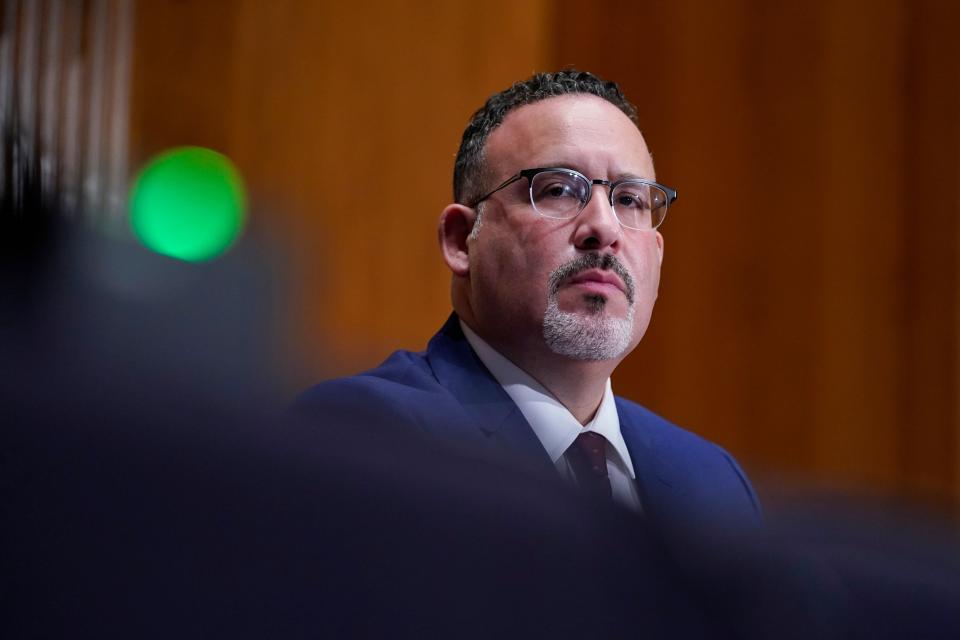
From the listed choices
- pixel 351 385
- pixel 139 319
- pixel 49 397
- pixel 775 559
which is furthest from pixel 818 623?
pixel 351 385

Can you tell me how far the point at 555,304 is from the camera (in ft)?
3.39

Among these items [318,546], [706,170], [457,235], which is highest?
[706,170]

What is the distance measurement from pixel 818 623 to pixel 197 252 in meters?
2.08

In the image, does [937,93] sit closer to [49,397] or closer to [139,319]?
[139,319]

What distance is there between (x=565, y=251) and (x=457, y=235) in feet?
0.56

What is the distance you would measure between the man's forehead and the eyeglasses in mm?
14

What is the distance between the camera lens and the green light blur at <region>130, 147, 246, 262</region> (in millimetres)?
2059

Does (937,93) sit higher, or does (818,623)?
(937,93)

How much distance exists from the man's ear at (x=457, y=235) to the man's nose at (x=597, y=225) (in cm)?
15

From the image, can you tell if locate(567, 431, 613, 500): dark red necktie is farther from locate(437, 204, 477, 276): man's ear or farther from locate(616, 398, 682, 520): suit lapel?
locate(437, 204, 477, 276): man's ear

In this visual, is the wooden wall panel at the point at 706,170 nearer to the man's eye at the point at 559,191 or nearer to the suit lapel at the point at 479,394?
the suit lapel at the point at 479,394

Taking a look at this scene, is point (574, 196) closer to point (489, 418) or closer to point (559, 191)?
point (559, 191)

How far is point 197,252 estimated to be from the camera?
6.93 ft

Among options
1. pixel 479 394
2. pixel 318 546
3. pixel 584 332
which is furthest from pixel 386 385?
pixel 318 546
